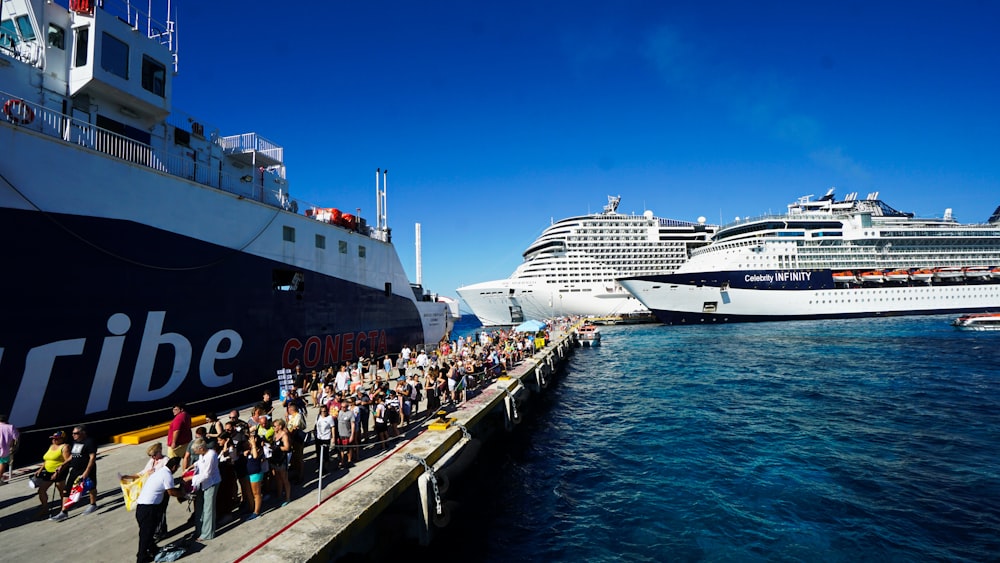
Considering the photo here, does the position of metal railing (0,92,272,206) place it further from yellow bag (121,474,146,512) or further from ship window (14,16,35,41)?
yellow bag (121,474,146,512)

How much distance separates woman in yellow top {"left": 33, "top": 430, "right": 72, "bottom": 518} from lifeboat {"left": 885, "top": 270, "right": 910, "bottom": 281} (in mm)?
76636

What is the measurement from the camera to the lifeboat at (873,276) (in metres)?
58.3

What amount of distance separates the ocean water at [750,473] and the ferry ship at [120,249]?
7.92 meters

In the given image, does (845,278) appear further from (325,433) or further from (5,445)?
(5,445)

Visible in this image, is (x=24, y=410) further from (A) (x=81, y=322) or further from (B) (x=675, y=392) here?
(B) (x=675, y=392)

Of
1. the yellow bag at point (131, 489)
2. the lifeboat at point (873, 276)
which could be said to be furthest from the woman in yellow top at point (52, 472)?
the lifeboat at point (873, 276)

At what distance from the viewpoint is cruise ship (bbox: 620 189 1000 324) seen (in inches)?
2235

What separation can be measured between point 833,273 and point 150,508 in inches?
2818

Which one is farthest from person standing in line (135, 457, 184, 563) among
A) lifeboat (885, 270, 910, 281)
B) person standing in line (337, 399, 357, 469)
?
lifeboat (885, 270, 910, 281)

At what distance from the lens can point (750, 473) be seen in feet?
37.2

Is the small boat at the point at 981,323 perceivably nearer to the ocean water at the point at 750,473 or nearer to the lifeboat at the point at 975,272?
the lifeboat at the point at 975,272

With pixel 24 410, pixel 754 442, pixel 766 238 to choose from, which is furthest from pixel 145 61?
pixel 766 238

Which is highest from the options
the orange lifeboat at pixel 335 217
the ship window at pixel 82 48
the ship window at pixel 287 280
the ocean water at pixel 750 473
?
the ship window at pixel 82 48

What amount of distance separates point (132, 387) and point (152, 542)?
683 centimetres
